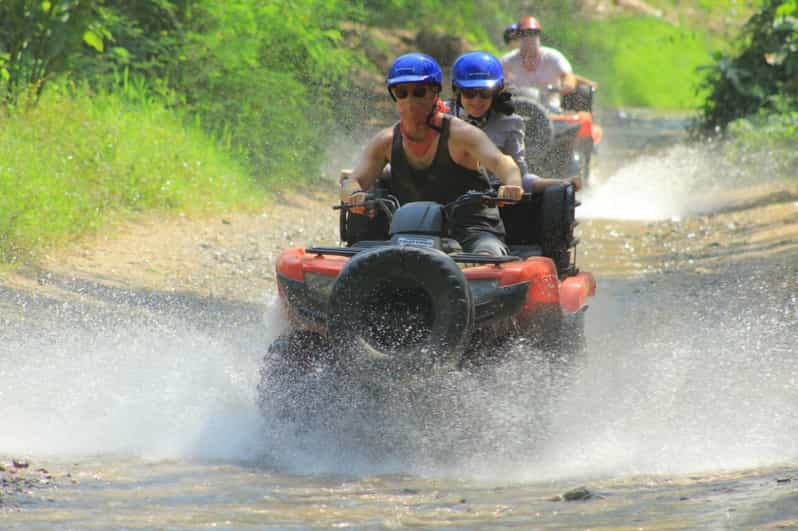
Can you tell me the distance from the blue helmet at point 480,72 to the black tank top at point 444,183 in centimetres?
157

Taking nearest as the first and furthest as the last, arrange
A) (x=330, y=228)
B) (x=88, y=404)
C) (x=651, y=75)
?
(x=88, y=404)
(x=330, y=228)
(x=651, y=75)

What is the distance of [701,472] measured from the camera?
5164 millimetres

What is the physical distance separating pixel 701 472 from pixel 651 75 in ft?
95.2

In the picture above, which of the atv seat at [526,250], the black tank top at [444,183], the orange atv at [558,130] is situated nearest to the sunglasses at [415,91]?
the black tank top at [444,183]

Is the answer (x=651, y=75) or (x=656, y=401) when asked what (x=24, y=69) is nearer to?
(x=656, y=401)

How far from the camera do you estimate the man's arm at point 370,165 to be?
6.24m

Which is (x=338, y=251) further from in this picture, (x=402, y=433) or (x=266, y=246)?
(x=266, y=246)

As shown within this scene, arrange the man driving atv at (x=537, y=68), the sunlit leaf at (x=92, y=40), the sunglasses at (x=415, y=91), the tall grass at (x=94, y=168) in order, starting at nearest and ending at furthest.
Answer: the sunglasses at (x=415, y=91) → the tall grass at (x=94, y=168) → the sunlit leaf at (x=92, y=40) → the man driving atv at (x=537, y=68)

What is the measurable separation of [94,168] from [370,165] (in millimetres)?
5886

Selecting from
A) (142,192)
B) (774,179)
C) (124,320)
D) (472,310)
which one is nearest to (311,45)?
(142,192)

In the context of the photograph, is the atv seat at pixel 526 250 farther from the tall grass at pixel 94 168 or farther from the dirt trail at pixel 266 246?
the tall grass at pixel 94 168

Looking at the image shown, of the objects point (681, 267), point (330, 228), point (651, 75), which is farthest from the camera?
point (651, 75)

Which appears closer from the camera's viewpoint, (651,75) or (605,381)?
(605,381)

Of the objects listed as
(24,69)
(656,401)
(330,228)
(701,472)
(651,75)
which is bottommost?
(701,472)
